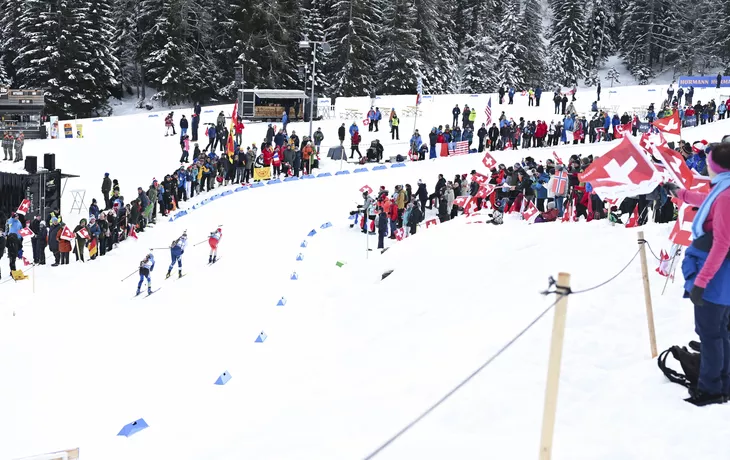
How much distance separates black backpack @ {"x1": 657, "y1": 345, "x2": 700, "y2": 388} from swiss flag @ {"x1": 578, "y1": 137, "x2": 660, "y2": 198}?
1.46 m

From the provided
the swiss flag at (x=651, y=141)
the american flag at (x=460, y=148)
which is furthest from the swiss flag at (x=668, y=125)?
the american flag at (x=460, y=148)

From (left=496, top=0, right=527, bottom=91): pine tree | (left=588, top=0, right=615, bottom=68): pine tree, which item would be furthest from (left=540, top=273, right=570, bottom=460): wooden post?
(left=588, top=0, right=615, bottom=68): pine tree

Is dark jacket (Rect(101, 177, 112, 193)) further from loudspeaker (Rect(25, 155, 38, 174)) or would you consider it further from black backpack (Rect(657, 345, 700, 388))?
black backpack (Rect(657, 345, 700, 388))

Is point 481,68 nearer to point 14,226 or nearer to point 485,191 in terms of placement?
point 485,191

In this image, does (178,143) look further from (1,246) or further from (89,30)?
(89,30)

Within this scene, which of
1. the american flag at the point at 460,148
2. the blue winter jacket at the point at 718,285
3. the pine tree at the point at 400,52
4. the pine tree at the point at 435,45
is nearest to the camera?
the blue winter jacket at the point at 718,285

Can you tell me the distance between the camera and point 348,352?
9414mm

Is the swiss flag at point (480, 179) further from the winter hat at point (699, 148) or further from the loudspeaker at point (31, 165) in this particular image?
the loudspeaker at point (31, 165)

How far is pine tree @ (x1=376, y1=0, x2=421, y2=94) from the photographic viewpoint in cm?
6019

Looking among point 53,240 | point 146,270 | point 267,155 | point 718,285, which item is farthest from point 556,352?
point 267,155

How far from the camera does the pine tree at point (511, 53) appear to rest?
66.3m

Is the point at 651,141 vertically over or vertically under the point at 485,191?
over

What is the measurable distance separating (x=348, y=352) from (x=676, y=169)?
14.3ft

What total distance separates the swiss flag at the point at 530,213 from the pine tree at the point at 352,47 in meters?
43.6
